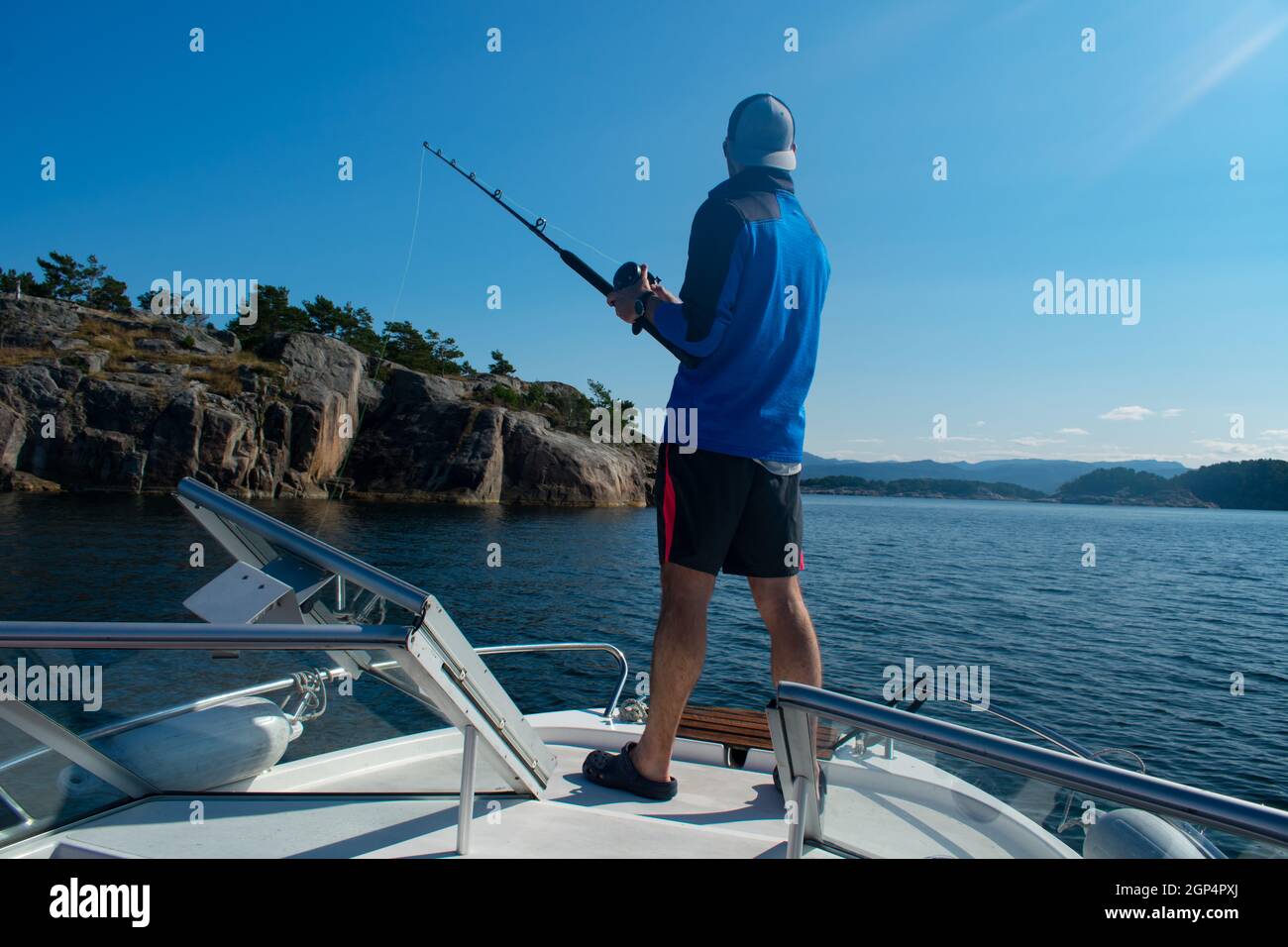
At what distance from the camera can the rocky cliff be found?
156 ft

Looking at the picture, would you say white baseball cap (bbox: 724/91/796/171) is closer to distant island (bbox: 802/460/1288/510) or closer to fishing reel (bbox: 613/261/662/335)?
fishing reel (bbox: 613/261/662/335)

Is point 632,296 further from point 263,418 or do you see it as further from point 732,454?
point 263,418

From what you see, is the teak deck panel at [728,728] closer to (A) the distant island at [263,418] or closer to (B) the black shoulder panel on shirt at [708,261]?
(B) the black shoulder panel on shirt at [708,261]

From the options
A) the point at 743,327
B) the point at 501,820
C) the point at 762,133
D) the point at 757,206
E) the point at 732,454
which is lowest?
the point at 501,820

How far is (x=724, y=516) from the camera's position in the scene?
272cm

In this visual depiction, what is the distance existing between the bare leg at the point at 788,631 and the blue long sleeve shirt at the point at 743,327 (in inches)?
18.2

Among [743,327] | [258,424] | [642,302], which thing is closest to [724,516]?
[743,327]

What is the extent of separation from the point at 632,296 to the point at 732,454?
2.47ft

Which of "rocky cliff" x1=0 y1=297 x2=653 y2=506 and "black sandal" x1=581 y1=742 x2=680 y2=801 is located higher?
"rocky cliff" x1=0 y1=297 x2=653 y2=506

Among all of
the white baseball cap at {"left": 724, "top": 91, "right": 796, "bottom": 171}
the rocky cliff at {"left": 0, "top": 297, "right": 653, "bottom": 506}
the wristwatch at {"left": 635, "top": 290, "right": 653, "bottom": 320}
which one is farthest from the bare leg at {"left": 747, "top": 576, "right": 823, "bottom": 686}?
the rocky cliff at {"left": 0, "top": 297, "right": 653, "bottom": 506}

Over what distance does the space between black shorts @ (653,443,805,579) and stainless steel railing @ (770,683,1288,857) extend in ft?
3.07

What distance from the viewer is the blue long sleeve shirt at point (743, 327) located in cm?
277
